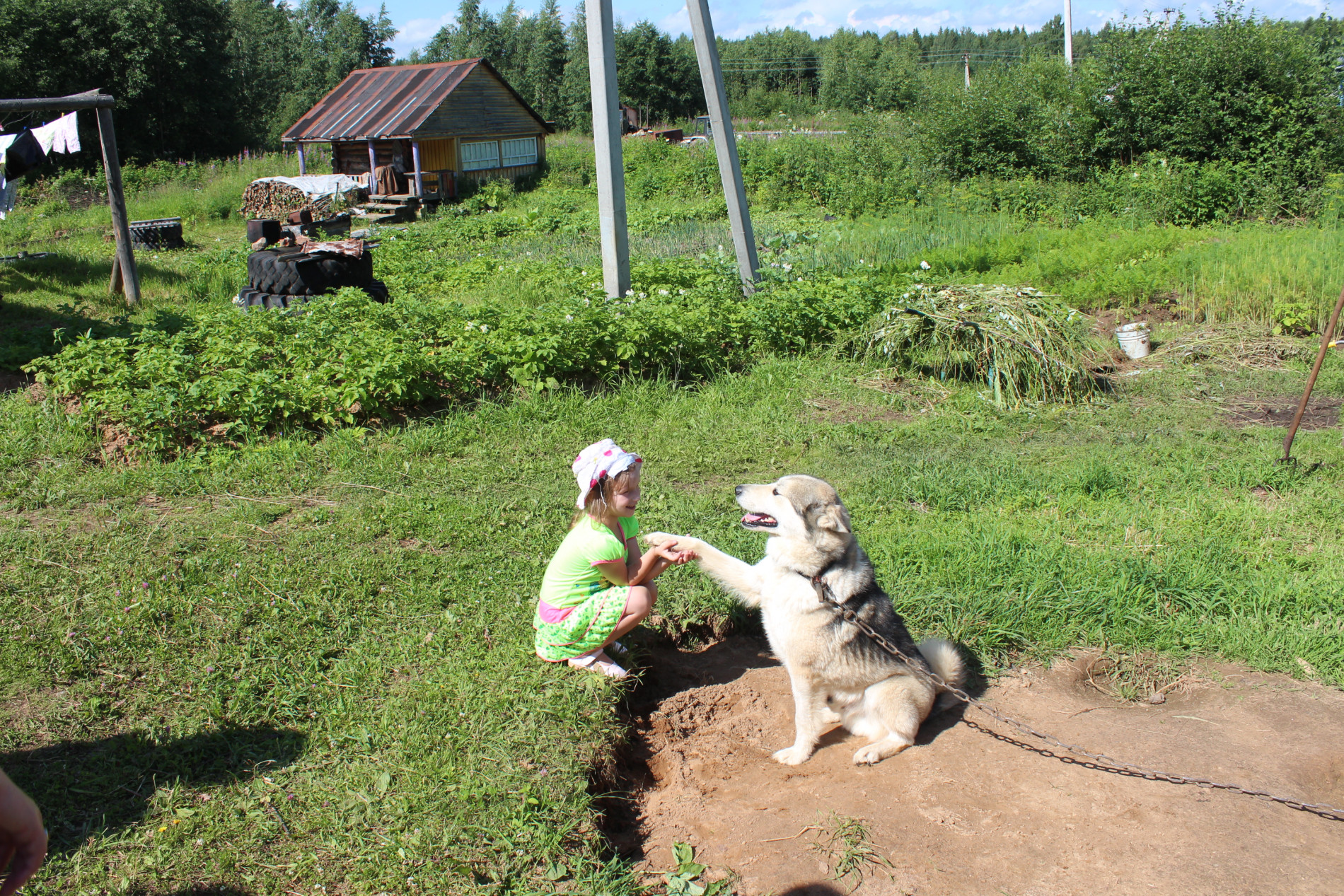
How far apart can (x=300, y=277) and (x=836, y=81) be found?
54.9 metres

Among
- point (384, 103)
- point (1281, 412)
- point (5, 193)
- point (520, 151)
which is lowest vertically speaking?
point (1281, 412)

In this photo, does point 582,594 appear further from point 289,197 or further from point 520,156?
point 520,156

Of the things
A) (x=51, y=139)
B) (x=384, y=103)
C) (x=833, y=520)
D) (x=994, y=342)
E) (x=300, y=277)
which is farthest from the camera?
(x=384, y=103)

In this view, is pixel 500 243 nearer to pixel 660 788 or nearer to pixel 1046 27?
pixel 660 788

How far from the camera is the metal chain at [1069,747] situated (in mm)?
3018

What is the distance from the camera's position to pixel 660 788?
137 inches

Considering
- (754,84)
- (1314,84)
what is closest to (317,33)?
(754,84)

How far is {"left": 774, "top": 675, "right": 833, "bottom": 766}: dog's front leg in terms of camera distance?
11.7ft

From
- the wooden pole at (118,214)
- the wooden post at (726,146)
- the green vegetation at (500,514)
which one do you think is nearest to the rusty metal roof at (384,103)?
the wooden pole at (118,214)

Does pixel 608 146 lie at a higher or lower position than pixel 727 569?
→ higher

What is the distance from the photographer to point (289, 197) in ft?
70.2

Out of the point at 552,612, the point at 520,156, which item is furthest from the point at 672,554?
the point at 520,156

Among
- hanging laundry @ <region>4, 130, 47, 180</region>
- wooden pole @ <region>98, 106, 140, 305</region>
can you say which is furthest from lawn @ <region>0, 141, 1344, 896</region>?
hanging laundry @ <region>4, 130, 47, 180</region>

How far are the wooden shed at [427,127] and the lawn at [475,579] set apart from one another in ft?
58.5
